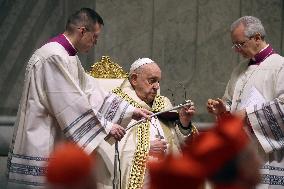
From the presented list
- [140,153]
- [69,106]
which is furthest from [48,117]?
[140,153]

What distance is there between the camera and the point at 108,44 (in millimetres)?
6414

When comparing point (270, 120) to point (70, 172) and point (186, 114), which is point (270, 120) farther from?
point (70, 172)

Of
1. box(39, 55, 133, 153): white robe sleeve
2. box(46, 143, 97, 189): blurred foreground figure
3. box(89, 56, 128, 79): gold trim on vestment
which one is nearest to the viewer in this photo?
box(46, 143, 97, 189): blurred foreground figure

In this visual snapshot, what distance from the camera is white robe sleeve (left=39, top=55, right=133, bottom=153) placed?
4.05m

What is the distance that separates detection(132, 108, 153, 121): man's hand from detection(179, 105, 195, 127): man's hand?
0.86ft

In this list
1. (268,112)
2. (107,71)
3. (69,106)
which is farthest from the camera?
(107,71)

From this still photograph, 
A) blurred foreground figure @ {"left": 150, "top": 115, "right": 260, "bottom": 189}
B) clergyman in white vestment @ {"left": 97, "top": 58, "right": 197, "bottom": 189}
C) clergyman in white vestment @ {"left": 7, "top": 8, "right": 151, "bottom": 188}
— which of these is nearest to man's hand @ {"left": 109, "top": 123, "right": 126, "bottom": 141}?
clergyman in white vestment @ {"left": 7, "top": 8, "right": 151, "bottom": 188}

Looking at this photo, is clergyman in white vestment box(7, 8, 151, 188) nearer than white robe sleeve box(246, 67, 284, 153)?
Yes

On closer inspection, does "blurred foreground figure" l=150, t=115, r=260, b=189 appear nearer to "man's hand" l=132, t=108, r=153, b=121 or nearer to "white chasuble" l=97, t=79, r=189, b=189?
"man's hand" l=132, t=108, r=153, b=121

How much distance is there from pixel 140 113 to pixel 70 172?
3.00 m

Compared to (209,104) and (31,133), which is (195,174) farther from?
(209,104)

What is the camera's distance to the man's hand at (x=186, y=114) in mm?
4633

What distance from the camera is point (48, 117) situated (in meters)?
4.11

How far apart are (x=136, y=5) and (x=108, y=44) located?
431 millimetres
